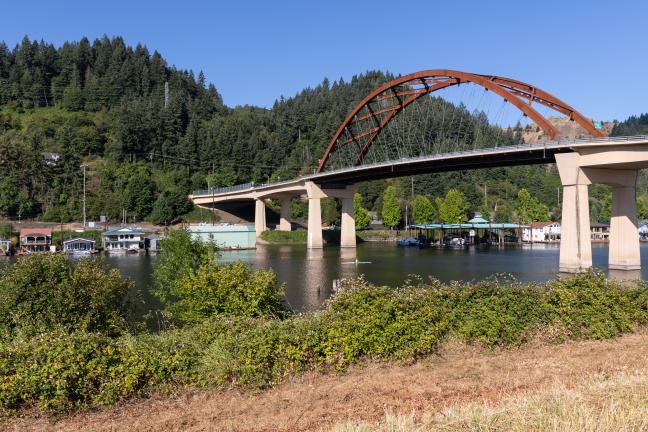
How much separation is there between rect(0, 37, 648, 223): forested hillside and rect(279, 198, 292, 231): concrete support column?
8268 millimetres

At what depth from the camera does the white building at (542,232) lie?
345 feet

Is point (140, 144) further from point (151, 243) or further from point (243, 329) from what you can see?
point (243, 329)

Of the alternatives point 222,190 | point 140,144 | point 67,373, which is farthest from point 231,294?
point 140,144

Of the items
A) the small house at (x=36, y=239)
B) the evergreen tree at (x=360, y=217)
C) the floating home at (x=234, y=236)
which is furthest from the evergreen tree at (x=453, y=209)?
the small house at (x=36, y=239)

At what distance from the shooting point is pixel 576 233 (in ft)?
155

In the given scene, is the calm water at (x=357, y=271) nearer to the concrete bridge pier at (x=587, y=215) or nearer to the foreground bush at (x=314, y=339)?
the concrete bridge pier at (x=587, y=215)

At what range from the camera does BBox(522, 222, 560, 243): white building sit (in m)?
105

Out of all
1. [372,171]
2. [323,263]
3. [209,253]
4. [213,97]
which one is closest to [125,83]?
[213,97]

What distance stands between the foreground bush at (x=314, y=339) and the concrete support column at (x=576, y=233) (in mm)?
32257

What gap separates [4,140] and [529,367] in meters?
117

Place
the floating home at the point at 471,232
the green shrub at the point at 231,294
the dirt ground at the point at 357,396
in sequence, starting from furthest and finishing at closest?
the floating home at the point at 471,232 < the green shrub at the point at 231,294 < the dirt ground at the point at 357,396

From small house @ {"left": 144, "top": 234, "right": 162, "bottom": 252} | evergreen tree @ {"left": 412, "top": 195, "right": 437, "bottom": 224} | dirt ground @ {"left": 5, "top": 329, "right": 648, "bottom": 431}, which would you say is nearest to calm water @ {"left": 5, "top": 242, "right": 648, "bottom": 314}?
dirt ground @ {"left": 5, "top": 329, "right": 648, "bottom": 431}

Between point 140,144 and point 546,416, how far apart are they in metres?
126

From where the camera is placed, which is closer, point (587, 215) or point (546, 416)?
point (546, 416)
